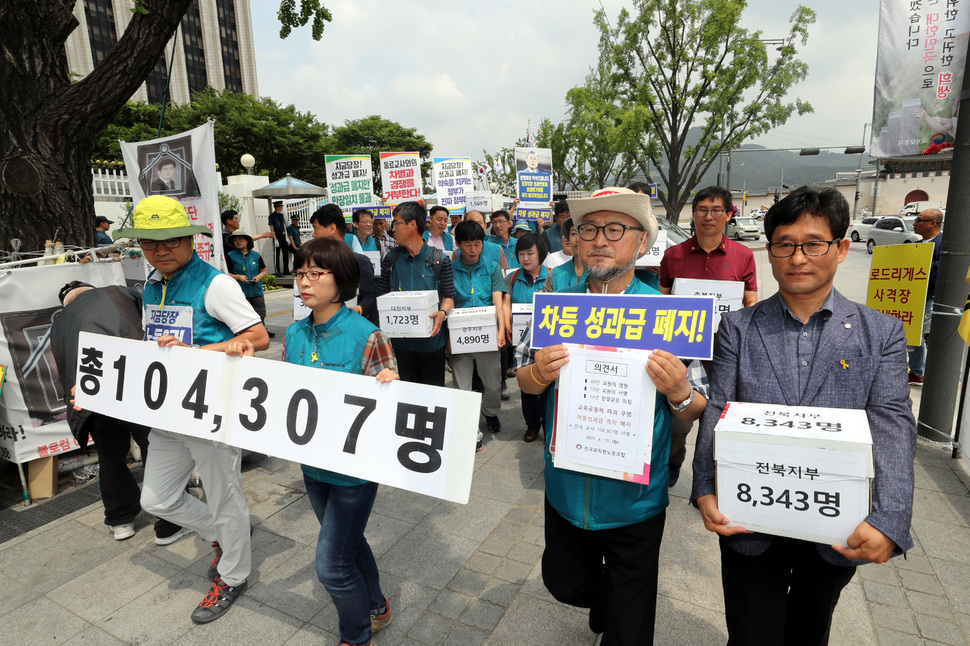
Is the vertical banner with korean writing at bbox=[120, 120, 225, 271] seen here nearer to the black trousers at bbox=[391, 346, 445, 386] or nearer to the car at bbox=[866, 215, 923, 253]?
the black trousers at bbox=[391, 346, 445, 386]

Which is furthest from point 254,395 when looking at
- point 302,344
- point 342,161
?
point 342,161

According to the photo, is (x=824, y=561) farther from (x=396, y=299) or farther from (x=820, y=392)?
(x=396, y=299)

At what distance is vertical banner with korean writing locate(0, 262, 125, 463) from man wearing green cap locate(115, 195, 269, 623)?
6.56 feet

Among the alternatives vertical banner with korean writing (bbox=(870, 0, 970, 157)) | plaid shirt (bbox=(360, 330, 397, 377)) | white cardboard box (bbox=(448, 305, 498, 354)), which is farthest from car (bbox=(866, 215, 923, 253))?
Result: plaid shirt (bbox=(360, 330, 397, 377))

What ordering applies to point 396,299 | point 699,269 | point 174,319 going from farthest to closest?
1. point 396,299
2. point 699,269
3. point 174,319

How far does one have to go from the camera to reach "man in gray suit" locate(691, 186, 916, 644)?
154 centimetres

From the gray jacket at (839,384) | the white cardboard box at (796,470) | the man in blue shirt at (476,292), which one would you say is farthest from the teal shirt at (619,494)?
the man in blue shirt at (476,292)

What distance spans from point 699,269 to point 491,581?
8.35ft

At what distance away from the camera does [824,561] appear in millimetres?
1703

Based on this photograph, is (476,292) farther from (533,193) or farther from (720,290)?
(533,193)

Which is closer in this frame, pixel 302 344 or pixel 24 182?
pixel 302 344

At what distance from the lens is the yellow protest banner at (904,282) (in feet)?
16.0

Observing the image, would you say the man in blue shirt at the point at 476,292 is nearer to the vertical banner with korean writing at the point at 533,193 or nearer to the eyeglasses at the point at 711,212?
the eyeglasses at the point at 711,212

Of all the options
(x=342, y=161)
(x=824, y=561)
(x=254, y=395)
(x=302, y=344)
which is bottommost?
(x=824, y=561)
